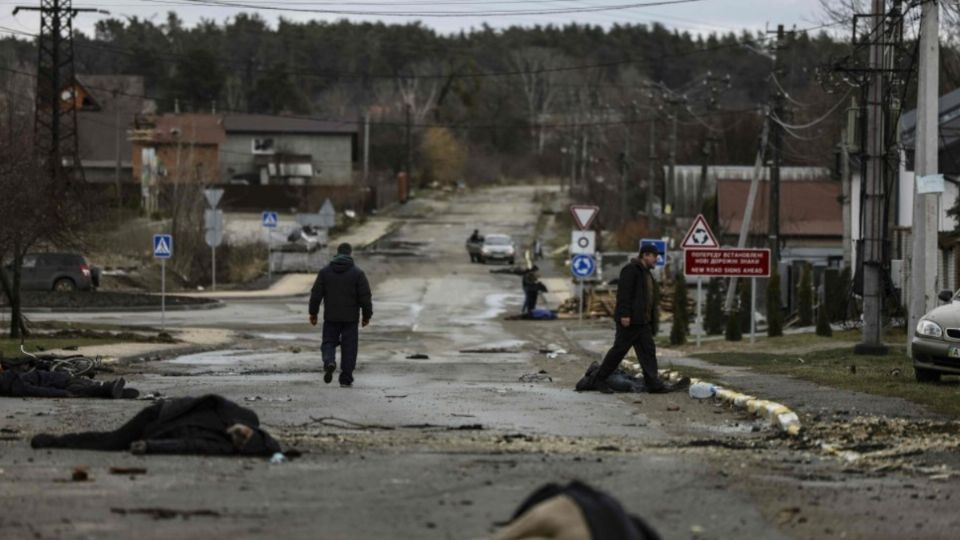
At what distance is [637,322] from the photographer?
20.8 m

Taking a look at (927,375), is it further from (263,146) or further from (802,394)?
(263,146)

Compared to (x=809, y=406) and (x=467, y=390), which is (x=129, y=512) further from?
(x=467, y=390)

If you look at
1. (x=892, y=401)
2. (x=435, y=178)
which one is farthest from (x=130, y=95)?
(x=892, y=401)

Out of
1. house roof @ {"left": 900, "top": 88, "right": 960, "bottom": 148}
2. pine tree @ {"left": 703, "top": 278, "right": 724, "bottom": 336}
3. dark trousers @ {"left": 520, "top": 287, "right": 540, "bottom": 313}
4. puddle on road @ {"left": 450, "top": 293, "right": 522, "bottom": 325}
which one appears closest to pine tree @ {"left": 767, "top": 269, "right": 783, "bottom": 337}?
pine tree @ {"left": 703, "top": 278, "right": 724, "bottom": 336}

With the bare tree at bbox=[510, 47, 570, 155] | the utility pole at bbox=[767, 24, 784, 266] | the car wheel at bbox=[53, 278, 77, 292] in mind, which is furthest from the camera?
the bare tree at bbox=[510, 47, 570, 155]

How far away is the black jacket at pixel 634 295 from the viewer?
819 inches

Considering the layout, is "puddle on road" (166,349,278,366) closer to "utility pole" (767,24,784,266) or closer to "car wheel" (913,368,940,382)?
"car wheel" (913,368,940,382)

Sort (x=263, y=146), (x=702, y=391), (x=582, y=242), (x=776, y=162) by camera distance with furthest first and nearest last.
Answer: (x=263, y=146) → (x=582, y=242) → (x=776, y=162) → (x=702, y=391)

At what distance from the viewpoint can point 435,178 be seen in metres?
148

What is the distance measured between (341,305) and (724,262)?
13.6m

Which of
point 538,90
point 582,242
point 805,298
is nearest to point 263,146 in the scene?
point 538,90

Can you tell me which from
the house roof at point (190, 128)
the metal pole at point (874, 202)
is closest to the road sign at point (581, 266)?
the metal pole at point (874, 202)

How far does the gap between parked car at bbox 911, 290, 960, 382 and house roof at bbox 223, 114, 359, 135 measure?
101 meters

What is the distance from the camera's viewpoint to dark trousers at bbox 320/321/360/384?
21742mm
